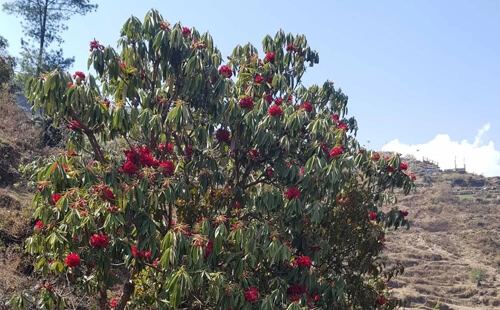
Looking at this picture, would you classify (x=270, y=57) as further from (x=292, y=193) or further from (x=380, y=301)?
(x=380, y=301)

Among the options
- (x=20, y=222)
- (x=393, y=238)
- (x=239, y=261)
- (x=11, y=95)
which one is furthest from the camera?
(x=393, y=238)

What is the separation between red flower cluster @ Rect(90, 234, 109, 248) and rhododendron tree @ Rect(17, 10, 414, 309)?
0.04ft

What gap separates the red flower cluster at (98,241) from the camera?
407cm

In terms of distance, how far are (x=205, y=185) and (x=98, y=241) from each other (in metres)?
1.44

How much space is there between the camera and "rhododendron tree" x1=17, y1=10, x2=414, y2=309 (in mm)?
4207

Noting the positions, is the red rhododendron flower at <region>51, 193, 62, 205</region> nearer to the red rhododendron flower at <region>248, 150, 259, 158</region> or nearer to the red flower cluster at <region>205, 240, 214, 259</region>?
the red flower cluster at <region>205, 240, 214, 259</region>

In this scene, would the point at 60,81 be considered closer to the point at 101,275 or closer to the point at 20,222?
the point at 101,275

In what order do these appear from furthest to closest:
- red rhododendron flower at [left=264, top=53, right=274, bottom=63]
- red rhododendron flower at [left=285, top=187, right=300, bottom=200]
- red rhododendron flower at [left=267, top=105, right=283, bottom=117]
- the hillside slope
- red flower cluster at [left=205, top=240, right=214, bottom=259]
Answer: the hillside slope
red rhododendron flower at [left=264, top=53, right=274, bottom=63]
red rhododendron flower at [left=267, top=105, right=283, bottom=117]
red rhododendron flower at [left=285, top=187, right=300, bottom=200]
red flower cluster at [left=205, top=240, right=214, bottom=259]

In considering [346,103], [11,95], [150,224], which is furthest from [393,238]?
[150,224]

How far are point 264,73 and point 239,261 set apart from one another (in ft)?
8.37

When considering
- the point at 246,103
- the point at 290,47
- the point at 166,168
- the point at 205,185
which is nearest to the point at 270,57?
the point at 290,47

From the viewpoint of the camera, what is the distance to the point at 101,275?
4.34 meters

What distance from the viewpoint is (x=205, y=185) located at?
206 inches

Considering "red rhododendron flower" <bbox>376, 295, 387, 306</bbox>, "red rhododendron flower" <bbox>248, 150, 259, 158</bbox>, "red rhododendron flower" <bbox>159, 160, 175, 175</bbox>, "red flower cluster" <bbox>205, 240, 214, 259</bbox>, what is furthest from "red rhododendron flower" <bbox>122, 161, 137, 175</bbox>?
"red rhododendron flower" <bbox>376, 295, 387, 306</bbox>
